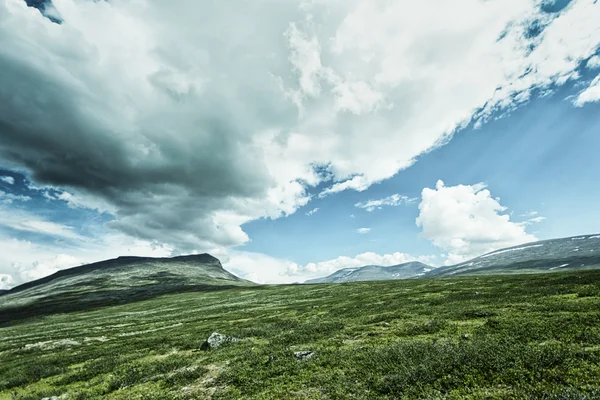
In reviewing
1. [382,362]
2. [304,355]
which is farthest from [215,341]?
[382,362]

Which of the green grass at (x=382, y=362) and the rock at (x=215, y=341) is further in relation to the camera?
the rock at (x=215, y=341)

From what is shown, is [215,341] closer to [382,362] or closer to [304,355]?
[304,355]

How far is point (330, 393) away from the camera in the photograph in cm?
1449

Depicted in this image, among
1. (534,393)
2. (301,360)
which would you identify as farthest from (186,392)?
(534,393)

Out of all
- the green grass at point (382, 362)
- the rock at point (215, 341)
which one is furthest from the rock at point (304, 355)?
the rock at point (215, 341)

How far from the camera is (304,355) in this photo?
20.4 metres

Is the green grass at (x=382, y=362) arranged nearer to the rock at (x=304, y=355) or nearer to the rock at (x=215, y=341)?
the rock at (x=304, y=355)

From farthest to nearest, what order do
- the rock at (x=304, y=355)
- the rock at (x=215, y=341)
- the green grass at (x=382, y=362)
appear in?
the rock at (x=215, y=341) → the rock at (x=304, y=355) → the green grass at (x=382, y=362)

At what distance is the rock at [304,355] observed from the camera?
1995 centimetres

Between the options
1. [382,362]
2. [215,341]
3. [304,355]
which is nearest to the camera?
[382,362]

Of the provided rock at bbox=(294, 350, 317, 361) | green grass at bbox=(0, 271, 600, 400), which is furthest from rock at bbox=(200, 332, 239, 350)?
rock at bbox=(294, 350, 317, 361)

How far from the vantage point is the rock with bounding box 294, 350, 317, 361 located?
786 inches

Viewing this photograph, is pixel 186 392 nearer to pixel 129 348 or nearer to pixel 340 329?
pixel 340 329

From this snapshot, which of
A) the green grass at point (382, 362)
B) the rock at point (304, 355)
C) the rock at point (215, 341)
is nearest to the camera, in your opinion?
the green grass at point (382, 362)
